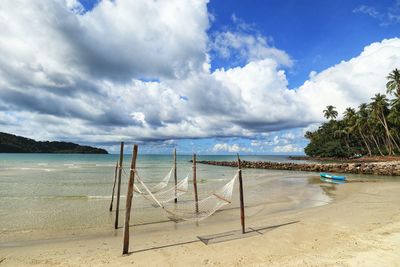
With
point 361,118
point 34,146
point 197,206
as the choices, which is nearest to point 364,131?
point 361,118

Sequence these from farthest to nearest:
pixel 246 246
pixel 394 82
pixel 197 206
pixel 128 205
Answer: pixel 394 82 → pixel 197 206 → pixel 246 246 → pixel 128 205

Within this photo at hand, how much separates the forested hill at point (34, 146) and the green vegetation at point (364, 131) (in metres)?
143

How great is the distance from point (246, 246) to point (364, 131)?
62787 millimetres

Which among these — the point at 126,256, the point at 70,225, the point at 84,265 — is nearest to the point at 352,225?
the point at 126,256

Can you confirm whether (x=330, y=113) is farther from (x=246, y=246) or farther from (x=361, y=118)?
(x=246, y=246)

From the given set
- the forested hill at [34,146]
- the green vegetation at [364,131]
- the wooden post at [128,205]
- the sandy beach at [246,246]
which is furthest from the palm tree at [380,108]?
the forested hill at [34,146]

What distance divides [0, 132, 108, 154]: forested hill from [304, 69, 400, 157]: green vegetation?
469ft

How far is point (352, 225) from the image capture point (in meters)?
8.75

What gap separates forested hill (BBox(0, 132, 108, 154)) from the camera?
454 feet

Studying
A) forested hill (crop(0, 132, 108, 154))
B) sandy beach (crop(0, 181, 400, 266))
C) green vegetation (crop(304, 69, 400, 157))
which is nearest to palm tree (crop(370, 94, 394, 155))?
green vegetation (crop(304, 69, 400, 157))

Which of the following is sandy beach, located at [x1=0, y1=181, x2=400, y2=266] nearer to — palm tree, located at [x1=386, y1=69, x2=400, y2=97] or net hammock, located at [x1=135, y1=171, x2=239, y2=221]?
net hammock, located at [x1=135, y1=171, x2=239, y2=221]

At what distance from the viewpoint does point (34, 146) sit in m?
152

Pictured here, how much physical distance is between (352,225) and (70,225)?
10.0 meters

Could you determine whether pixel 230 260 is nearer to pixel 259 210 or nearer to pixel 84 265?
pixel 84 265
